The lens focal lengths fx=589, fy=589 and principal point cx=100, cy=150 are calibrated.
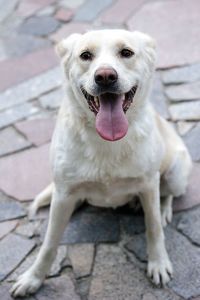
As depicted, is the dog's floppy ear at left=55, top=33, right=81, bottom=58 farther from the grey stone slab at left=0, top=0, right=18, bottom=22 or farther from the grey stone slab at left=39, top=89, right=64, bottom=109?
the grey stone slab at left=0, top=0, right=18, bottom=22

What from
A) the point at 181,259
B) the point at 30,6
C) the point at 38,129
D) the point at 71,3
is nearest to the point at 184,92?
the point at 38,129

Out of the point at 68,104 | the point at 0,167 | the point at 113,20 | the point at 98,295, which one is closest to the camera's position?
the point at 68,104

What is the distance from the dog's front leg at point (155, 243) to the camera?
3211mm

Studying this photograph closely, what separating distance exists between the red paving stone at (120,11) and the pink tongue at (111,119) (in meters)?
2.76

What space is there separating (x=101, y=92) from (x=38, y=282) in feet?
3.89

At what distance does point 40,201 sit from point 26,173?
0.40m

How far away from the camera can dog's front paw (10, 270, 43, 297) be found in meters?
3.22

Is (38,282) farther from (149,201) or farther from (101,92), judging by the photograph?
(101,92)

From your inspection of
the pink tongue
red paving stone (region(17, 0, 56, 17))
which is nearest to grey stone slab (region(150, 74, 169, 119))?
the pink tongue

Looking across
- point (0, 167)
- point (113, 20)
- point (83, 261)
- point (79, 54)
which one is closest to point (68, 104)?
point (79, 54)

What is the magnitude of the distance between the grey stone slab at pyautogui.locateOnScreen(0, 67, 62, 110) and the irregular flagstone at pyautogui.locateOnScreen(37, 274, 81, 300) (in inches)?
70.4

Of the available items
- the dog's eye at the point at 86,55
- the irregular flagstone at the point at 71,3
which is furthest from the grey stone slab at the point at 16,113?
the dog's eye at the point at 86,55

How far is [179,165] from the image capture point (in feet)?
11.6

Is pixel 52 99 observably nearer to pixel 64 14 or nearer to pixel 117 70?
pixel 64 14
